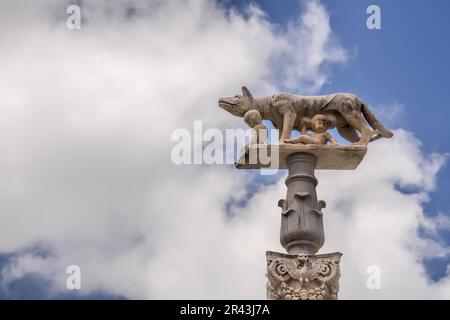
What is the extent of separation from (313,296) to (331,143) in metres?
3.08

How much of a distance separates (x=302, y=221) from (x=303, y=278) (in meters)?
1.14

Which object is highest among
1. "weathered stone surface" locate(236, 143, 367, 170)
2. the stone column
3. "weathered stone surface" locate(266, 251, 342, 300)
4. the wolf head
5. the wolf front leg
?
the wolf head

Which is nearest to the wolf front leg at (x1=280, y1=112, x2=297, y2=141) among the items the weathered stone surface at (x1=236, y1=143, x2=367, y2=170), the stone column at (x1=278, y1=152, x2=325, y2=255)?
the weathered stone surface at (x1=236, y1=143, x2=367, y2=170)

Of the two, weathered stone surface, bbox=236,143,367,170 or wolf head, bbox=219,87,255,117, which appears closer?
weathered stone surface, bbox=236,143,367,170

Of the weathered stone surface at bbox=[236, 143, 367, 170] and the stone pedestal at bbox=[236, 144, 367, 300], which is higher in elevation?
the weathered stone surface at bbox=[236, 143, 367, 170]

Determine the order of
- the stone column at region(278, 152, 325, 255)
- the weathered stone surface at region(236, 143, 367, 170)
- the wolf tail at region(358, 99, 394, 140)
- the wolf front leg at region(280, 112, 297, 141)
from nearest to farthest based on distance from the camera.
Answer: the stone column at region(278, 152, 325, 255) < the weathered stone surface at region(236, 143, 367, 170) < the wolf front leg at region(280, 112, 297, 141) < the wolf tail at region(358, 99, 394, 140)

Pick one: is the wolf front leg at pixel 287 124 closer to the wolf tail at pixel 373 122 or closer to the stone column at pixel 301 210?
the stone column at pixel 301 210

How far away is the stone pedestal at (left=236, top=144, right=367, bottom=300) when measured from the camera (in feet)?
43.3

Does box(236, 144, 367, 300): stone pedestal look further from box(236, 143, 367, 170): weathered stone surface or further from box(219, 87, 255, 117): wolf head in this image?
box(219, 87, 255, 117): wolf head

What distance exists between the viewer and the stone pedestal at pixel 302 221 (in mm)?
13203

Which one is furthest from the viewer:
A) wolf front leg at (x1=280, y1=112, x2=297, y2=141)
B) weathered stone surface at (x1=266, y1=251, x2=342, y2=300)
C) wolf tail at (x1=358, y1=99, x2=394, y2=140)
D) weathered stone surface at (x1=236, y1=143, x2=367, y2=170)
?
wolf tail at (x1=358, y1=99, x2=394, y2=140)
